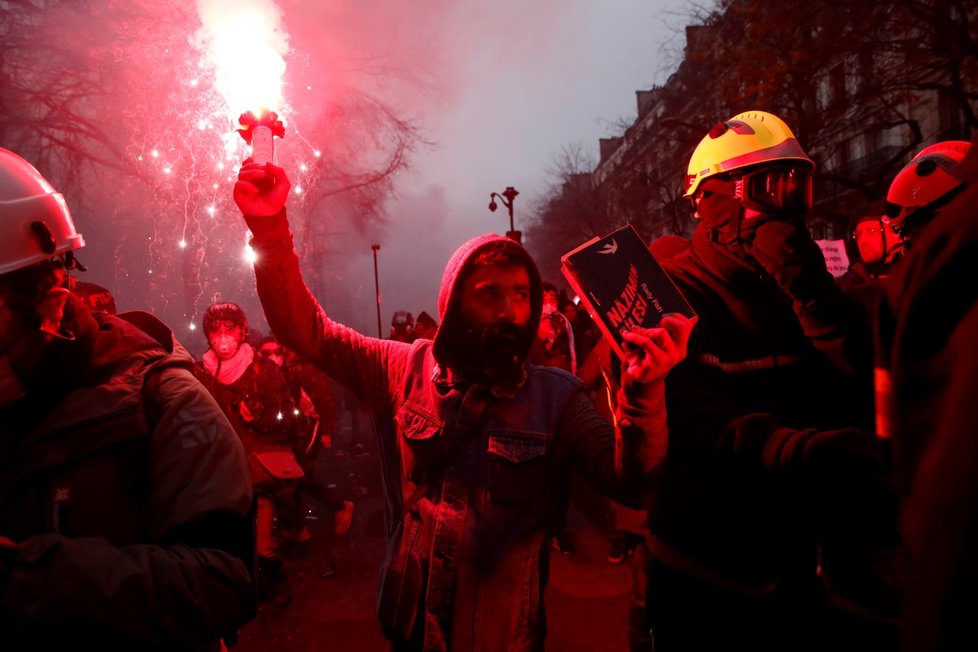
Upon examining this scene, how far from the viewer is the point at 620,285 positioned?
1.83 meters

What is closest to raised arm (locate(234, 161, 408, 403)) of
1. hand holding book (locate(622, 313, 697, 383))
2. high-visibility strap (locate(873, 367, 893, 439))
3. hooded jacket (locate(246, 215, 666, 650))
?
hooded jacket (locate(246, 215, 666, 650))

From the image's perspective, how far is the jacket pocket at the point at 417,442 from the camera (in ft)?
7.22

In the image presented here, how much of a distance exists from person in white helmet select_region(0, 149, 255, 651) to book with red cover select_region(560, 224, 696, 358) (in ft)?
4.08

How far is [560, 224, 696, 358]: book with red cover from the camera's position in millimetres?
1793

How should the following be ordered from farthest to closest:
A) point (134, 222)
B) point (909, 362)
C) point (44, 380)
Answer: point (134, 222), point (44, 380), point (909, 362)

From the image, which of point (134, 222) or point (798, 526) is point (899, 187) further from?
point (134, 222)

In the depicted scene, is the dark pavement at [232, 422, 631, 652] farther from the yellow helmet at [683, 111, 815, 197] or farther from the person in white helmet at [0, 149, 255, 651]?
the yellow helmet at [683, 111, 815, 197]

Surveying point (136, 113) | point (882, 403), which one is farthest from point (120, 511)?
point (136, 113)

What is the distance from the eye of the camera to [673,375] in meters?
2.14

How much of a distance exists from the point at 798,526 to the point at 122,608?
220 cm

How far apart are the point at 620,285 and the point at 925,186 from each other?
1.83 m

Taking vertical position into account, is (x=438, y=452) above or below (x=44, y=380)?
below

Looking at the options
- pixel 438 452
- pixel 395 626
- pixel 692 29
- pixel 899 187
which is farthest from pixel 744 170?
pixel 692 29

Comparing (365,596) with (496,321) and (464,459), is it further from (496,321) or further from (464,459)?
(496,321)
